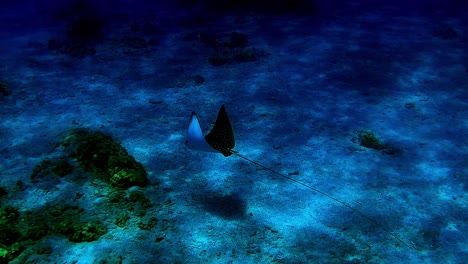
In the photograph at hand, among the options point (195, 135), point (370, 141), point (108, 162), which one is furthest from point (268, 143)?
point (108, 162)

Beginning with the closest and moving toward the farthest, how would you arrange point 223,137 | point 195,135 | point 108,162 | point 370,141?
point 195,135 → point 223,137 → point 108,162 → point 370,141

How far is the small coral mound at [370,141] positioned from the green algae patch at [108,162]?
4647 millimetres

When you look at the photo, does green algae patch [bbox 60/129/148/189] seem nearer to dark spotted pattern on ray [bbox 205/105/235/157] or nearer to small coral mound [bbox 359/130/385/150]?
dark spotted pattern on ray [bbox 205/105/235/157]

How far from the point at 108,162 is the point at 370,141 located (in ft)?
17.4

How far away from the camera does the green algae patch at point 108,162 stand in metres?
4.74

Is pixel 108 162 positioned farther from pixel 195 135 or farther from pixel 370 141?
pixel 370 141

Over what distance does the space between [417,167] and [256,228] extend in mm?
3687

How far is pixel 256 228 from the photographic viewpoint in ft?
14.0

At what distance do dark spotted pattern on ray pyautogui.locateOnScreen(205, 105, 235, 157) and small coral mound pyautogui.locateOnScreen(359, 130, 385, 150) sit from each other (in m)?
3.43

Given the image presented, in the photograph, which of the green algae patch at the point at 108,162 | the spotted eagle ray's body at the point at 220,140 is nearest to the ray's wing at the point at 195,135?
the spotted eagle ray's body at the point at 220,140

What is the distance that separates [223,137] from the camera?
15.0 ft

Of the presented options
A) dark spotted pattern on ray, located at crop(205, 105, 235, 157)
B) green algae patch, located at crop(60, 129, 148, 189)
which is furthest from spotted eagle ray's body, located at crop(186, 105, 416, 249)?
green algae patch, located at crop(60, 129, 148, 189)

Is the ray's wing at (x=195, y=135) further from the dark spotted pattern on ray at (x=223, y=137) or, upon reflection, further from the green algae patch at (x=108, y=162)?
the green algae patch at (x=108, y=162)

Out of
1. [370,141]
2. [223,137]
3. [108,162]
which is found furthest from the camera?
[370,141]
